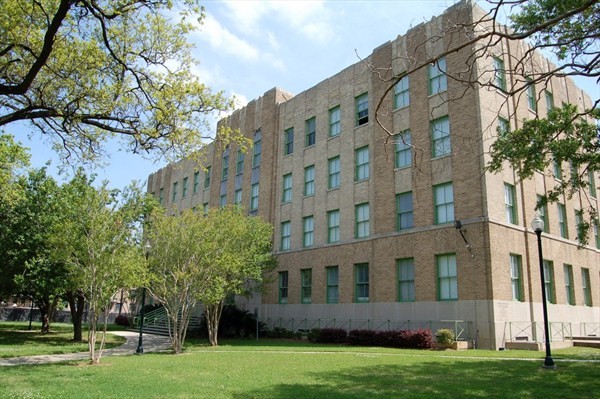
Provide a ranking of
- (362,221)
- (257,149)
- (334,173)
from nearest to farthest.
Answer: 1. (362,221)
2. (334,173)
3. (257,149)

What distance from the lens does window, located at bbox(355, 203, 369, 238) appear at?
28.9 m

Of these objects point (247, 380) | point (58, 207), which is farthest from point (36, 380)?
point (58, 207)

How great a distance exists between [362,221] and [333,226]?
8.73 feet

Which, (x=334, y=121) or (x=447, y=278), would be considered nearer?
(x=447, y=278)

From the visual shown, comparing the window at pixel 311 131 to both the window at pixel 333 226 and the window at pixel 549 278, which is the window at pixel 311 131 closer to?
the window at pixel 333 226

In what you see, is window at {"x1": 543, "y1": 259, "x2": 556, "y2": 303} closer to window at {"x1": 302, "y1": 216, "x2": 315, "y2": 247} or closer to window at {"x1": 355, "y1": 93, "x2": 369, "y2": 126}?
window at {"x1": 355, "y1": 93, "x2": 369, "y2": 126}

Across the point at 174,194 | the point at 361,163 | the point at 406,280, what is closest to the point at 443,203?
the point at 406,280

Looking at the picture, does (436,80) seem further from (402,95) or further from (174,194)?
(174,194)

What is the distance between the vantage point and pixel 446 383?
38.1 feet

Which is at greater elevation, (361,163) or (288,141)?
(288,141)

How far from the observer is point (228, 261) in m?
23.1

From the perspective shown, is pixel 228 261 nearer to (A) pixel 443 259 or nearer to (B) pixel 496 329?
(A) pixel 443 259

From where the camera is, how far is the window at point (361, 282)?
28000 mm

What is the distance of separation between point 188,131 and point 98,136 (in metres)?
3.32
